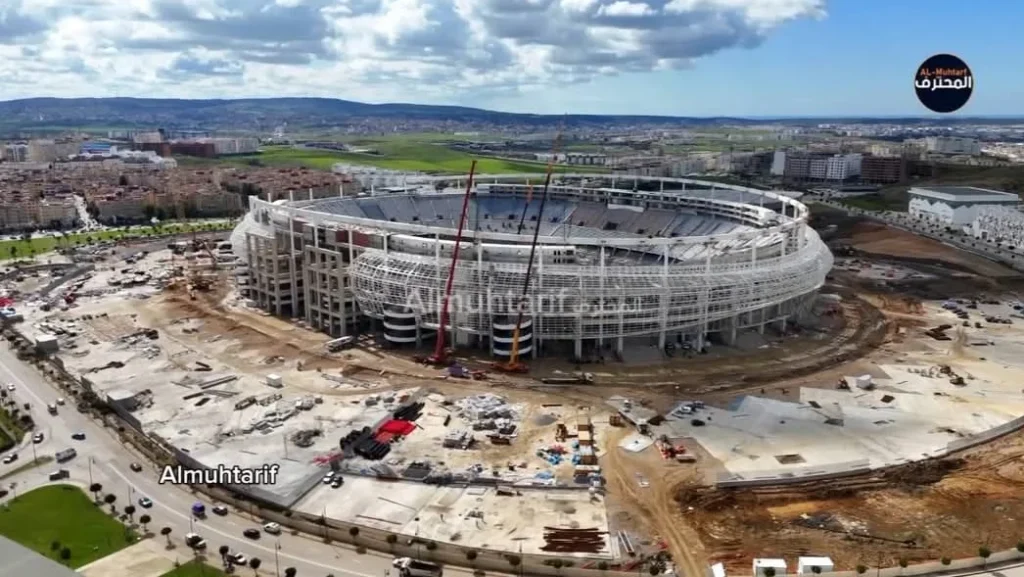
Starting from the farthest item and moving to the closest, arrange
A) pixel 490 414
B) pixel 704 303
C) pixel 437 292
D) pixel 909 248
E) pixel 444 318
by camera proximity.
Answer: pixel 909 248 → pixel 437 292 → pixel 704 303 → pixel 444 318 → pixel 490 414

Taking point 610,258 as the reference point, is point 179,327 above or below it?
below

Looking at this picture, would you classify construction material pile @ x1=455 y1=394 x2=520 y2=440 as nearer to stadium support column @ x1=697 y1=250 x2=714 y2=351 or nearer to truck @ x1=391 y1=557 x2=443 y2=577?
truck @ x1=391 y1=557 x2=443 y2=577

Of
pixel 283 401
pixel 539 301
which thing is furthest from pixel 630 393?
pixel 283 401

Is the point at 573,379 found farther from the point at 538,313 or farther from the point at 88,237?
the point at 88,237

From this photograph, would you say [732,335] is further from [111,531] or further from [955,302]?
[111,531]

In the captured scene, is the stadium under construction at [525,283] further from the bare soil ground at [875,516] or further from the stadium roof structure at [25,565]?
the stadium roof structure at [25,565]

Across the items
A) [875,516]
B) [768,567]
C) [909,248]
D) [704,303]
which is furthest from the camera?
[909,248]

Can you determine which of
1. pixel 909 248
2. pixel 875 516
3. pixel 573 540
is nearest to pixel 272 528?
pixel 573 540

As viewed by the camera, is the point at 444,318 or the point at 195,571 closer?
the point at 195,571
